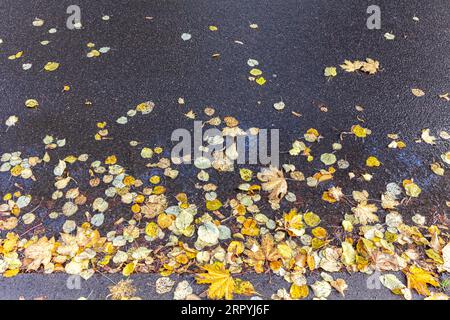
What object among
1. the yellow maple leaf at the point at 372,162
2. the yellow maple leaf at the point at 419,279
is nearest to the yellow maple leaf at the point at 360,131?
the yellow maple leaf at the point at 372,162

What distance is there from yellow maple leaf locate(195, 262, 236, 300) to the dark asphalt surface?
0.54 feet

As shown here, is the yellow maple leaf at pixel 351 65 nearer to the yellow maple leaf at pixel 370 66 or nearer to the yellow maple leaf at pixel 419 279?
the yellow maple leaf at pixel 370 66

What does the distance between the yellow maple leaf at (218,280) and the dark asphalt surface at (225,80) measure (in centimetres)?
17

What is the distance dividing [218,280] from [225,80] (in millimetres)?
2005

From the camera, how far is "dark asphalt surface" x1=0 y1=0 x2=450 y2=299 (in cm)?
300

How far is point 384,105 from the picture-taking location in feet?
11.5

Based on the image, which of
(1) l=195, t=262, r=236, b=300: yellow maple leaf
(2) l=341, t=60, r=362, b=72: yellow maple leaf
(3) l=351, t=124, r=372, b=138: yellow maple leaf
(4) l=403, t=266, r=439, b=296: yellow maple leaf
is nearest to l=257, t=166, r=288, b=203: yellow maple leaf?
(1) l=195, t=262, r=236, b=300: yellow maple leaf

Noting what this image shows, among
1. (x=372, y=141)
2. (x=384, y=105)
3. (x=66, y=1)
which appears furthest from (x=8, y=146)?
(x=384, y=105)

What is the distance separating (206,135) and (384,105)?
159 centimetres

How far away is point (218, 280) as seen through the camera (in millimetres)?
2387

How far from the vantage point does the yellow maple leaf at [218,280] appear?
2.34 metres

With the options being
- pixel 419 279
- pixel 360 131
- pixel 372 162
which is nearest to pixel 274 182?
pixel 372 162
